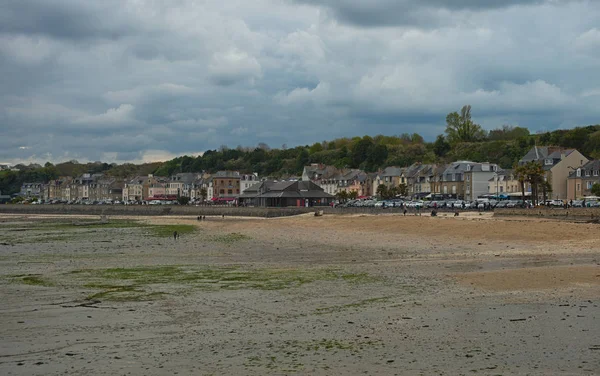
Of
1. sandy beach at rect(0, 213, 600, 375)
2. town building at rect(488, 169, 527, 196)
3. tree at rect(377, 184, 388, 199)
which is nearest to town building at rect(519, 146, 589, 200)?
town building at rect(488, 169, 527, 196)

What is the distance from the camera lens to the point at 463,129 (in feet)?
522

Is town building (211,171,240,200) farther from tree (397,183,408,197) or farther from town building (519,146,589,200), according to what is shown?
town building (519,146,589,200)

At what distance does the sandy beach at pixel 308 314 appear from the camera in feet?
35.2

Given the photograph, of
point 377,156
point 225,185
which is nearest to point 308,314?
point 225,185

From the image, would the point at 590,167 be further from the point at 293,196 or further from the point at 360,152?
the point at 360,152

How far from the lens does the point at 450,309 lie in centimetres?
1487

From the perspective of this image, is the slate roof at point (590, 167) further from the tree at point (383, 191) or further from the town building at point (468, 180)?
the tree at point (383, 191)

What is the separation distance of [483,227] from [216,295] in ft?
91.6

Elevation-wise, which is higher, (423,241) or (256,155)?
(256,155)

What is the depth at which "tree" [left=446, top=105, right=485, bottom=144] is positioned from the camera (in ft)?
520

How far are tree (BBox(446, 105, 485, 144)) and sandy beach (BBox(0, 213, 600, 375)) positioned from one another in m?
133

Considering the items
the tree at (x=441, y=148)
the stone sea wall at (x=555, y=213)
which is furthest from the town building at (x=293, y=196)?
Answer: the tree at (x=441, y=148)

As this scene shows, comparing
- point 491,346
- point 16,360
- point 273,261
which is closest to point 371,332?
point 491,346

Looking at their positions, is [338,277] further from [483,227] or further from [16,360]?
[483,227]
